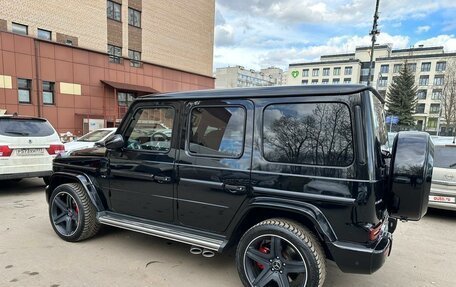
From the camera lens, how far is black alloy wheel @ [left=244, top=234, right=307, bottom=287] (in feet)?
9.10

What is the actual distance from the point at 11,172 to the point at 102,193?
11.7 feet

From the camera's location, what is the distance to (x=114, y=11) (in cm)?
2328

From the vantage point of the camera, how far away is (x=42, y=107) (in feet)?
56.8

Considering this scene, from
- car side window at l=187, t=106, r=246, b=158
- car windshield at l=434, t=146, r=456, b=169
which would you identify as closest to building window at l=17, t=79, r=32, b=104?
car side window at l=187, t=106, r=246, b=158

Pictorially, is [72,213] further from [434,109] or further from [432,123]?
[434,109]

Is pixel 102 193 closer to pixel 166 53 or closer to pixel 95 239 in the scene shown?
pixel 95 239

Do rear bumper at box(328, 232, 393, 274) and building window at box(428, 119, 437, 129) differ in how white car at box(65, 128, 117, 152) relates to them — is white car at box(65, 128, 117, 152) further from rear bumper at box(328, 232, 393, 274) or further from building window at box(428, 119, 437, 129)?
building window at box(428, 119, 437, 129)

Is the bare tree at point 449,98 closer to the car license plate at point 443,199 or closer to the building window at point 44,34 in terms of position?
the car license plate at point 443,199

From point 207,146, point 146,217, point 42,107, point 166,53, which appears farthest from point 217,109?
point 166,53

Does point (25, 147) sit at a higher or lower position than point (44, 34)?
lower

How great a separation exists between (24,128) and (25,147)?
43 centimetres

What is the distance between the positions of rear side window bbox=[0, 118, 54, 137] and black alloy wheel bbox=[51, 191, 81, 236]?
291 cm

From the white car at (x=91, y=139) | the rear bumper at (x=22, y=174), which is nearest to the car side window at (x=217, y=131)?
the rear bumper at (x=22, y=174)

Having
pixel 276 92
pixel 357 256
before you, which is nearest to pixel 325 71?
pixel 276 92
